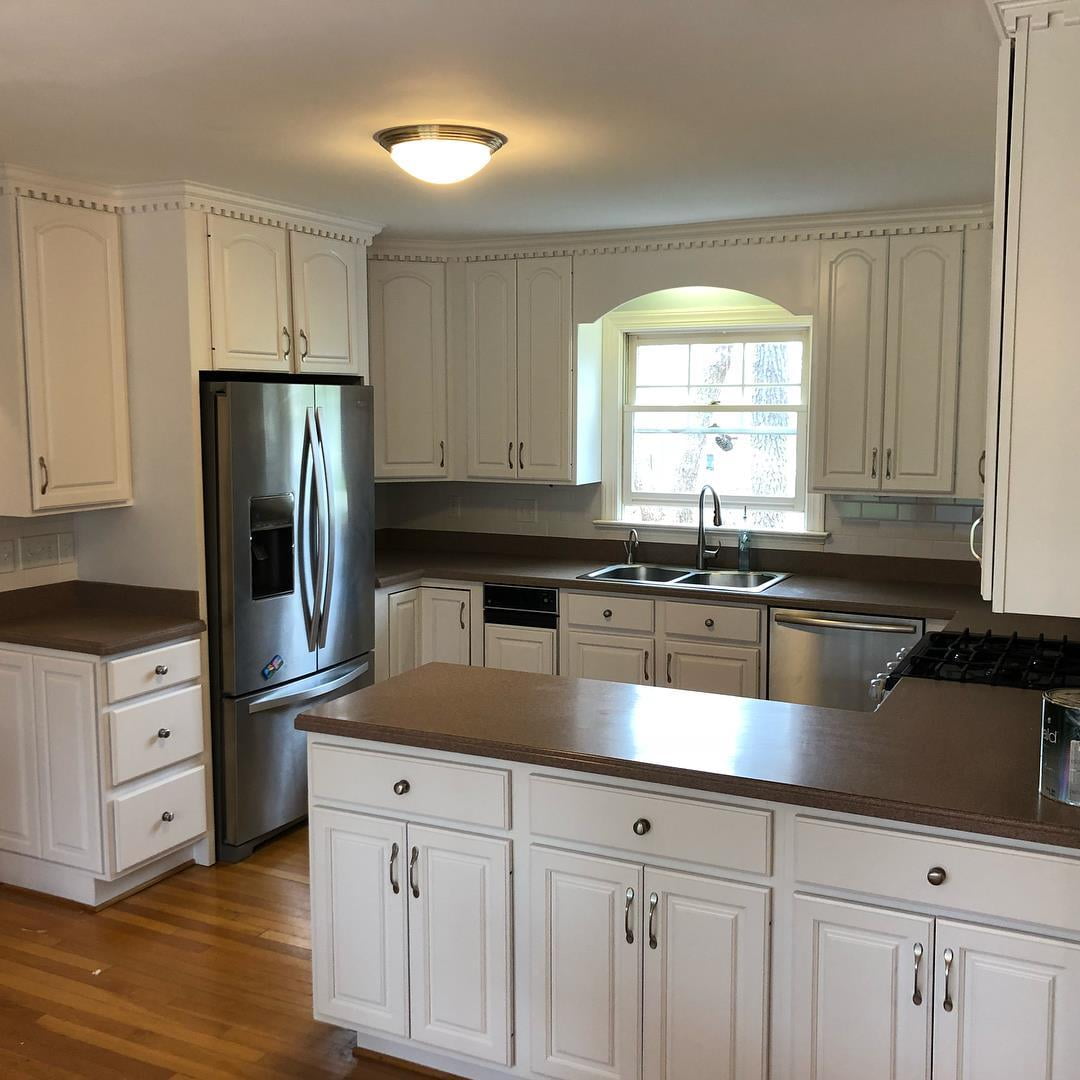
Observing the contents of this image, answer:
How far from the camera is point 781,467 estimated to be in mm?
4984

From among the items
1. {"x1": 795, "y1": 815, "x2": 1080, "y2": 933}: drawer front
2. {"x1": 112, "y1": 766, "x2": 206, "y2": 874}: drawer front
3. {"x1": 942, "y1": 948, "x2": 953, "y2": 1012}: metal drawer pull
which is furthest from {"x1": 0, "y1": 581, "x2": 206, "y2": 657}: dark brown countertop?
{"x1": 942, "y1": 948, "x2": 953, "y2": 1012}: metal drawer pull

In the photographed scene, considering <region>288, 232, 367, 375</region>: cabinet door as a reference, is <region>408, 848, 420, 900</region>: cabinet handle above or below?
below

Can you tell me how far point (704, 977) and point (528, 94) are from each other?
2.02m

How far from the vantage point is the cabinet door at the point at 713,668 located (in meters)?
4.30

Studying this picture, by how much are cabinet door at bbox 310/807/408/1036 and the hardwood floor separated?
200mm

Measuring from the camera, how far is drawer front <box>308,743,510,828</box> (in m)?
2.45

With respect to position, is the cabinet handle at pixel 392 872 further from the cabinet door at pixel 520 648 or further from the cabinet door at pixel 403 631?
the cabinet door at pixel 403 631

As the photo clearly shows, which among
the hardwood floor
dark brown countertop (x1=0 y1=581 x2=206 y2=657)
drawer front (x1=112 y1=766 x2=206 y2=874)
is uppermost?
dark brown countertop (x1=0 y1=581 x2=206 y2=657)

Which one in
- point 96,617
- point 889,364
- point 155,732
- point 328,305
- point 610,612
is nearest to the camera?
point 155,732

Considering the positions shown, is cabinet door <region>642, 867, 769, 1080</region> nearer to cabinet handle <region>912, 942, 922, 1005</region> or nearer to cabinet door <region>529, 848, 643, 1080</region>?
cabinet door <region>529, 848, 643, 1080</region>

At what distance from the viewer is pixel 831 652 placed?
4.14 metres

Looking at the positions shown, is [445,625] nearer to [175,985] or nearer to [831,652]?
[831,652]

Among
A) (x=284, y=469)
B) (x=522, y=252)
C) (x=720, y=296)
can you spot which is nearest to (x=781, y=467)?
(x=720, y=296)

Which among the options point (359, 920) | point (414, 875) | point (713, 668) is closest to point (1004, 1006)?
point (414, 875)
